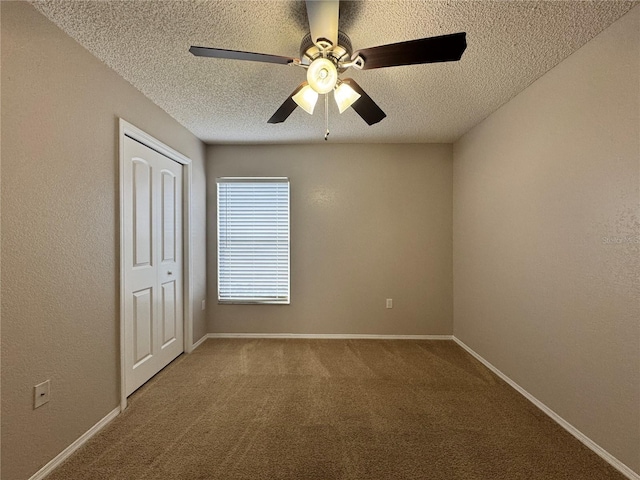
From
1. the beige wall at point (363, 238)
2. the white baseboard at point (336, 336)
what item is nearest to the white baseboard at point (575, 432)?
the white baseboard at point (336, 336)

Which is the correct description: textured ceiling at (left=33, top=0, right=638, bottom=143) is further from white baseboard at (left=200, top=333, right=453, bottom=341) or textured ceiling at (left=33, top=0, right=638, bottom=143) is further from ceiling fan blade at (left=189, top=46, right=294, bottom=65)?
white baseboard at (left=200, top=333, right=453, bottom=341)

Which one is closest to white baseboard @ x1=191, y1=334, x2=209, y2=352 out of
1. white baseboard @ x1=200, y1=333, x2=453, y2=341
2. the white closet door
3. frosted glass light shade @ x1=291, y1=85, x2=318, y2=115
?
white baseboard @ x1=200, y1=333, x2=453, y2=341

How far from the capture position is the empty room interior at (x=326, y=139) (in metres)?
1.61

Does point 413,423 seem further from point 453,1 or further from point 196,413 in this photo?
point 453,1

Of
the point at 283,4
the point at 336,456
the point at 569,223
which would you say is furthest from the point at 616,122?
the point at 336,456

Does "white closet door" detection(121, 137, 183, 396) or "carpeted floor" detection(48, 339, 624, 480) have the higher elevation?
"white closet door" detection(121, 137, 183, 396)

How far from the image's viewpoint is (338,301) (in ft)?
13.0

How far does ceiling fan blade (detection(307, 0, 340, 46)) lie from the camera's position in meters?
1.43

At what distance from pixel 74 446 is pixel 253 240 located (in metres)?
2.55

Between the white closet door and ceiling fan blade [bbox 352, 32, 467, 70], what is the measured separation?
194cm

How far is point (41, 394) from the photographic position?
5.39 ft

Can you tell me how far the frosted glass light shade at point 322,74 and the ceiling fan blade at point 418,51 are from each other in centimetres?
13

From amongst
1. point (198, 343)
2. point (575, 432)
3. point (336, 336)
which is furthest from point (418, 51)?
point (198, 343)

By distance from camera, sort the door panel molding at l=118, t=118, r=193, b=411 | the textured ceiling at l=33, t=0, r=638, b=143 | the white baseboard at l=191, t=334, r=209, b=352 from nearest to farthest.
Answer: the textured ceiling at l=33, t=0, r=638, b=143 < the door panel molding at l=118, t=118, r=193, b=411 < the white baseboard at l=191, t=334, r=209, b=352
